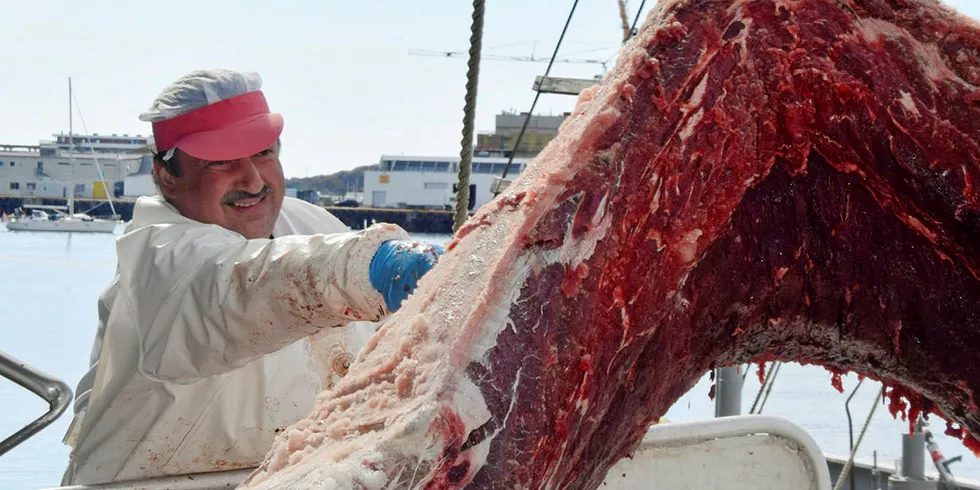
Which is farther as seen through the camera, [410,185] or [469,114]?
[410,185]

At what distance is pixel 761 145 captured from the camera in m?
1.53

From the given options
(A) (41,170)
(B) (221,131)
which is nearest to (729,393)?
(B) (221,131)

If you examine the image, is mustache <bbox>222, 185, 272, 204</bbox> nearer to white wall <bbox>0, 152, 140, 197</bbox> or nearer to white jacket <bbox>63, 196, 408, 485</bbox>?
white jacket <bbox>63, 196, 408, 485</bbox>

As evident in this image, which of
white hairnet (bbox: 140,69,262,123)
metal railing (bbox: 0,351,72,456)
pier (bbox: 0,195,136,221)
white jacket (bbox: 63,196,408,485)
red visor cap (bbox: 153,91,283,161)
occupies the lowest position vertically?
pier (bbox: 0,195,136,221)

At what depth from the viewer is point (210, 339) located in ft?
7.02

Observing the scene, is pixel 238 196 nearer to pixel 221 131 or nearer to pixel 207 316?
pixel 221 131

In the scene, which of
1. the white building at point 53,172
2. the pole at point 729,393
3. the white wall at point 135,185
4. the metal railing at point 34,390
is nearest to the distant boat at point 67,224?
the white wall at point 135,185

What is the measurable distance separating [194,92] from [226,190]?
10.1 inches

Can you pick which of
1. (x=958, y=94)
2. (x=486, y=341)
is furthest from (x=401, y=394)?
(x=958, y=94)

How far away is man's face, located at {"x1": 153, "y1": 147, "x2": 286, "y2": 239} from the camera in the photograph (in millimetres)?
2545

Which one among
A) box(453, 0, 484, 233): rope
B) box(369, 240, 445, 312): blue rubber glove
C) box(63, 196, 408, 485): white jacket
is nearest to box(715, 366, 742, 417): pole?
box(453, 0, 484, 233): rope

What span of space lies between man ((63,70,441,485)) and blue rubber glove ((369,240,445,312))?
0.39 ft

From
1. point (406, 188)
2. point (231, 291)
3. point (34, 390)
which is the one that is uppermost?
point (231, 291)

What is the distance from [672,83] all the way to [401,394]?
560 mm
